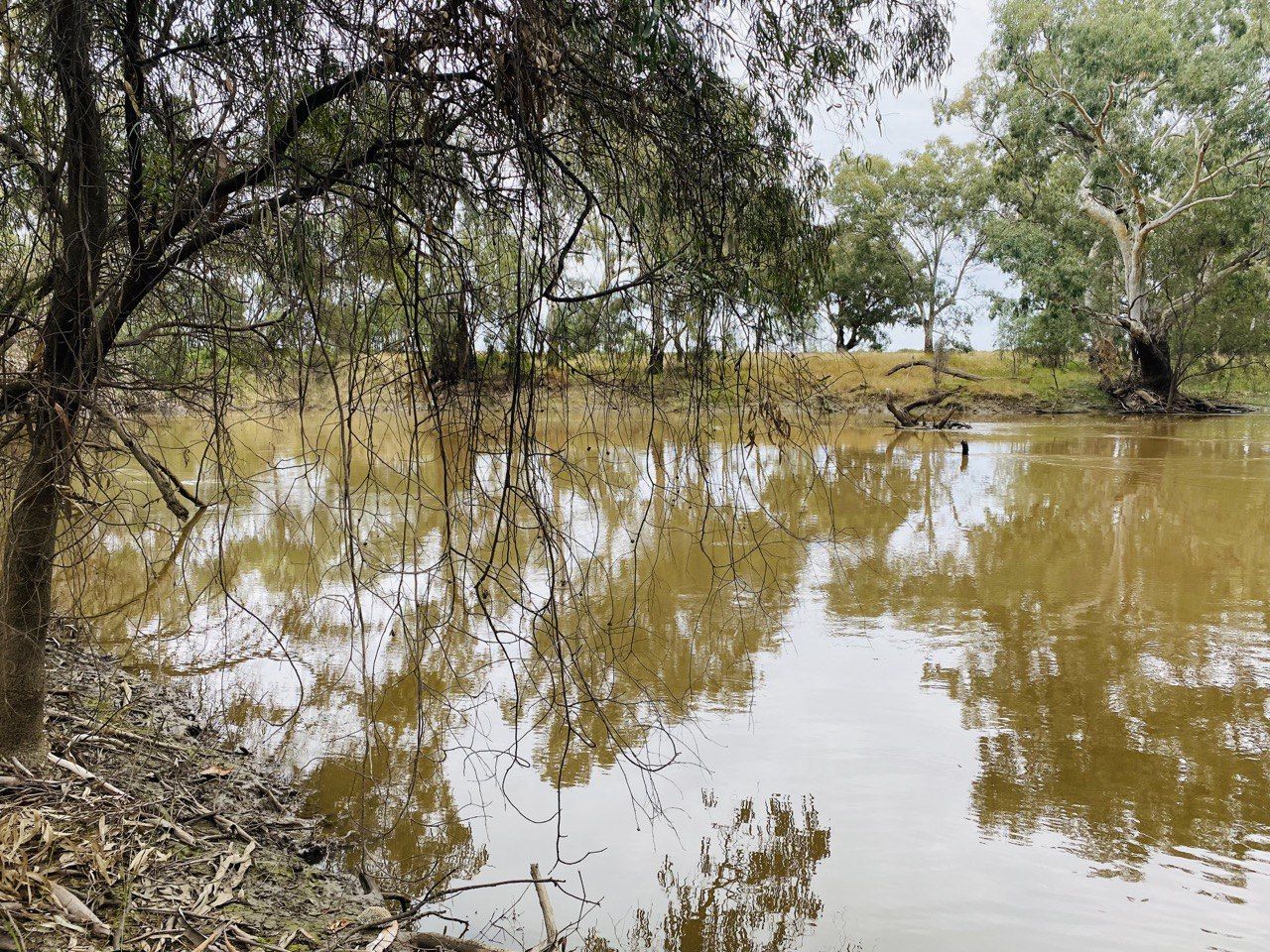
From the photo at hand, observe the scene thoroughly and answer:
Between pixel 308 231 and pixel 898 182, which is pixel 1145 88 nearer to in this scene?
pixel 898 182

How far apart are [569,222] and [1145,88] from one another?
79.6 feet

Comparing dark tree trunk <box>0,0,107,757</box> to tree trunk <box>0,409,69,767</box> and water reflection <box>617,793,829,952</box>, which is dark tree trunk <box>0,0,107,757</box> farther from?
water reflection <box>617,793,829,952</box>

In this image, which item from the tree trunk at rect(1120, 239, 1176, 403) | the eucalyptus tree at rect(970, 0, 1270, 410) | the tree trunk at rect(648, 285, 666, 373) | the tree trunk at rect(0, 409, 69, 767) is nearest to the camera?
the tree trunk at rect(648, 285, 666, 373)

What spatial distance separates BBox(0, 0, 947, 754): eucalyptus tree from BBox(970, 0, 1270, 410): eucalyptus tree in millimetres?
21625

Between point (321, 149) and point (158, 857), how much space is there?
2.07 metres

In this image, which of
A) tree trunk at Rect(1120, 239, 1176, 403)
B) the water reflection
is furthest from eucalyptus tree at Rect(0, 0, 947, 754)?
tree trunk at Rect(1120, 239, 1176, 403)

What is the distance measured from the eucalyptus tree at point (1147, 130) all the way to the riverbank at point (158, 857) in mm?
22400

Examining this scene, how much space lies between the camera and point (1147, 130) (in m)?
23.0

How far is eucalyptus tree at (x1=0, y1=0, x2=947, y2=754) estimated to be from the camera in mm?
1908

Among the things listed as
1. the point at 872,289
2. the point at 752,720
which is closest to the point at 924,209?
the point at 872,289

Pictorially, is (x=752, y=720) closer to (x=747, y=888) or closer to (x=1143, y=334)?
(x=747, y=888)

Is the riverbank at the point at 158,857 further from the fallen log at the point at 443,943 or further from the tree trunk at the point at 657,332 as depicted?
the tree trunk at the point at 657,332

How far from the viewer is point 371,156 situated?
7.56 feet

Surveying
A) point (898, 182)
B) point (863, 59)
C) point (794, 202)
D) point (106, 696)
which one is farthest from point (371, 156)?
point (898, 182)
